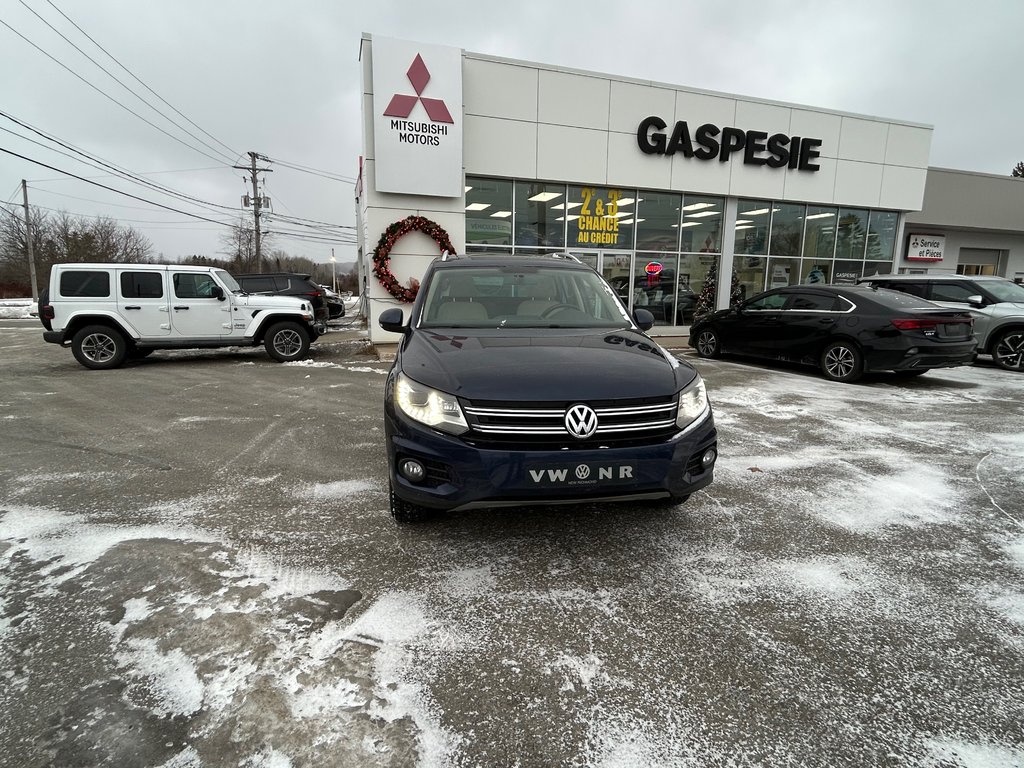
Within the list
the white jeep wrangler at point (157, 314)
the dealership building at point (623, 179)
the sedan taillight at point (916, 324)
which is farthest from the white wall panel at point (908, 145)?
the white jeep wrangler at point (157, 314)

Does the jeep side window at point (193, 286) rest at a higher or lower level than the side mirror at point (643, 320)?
higher

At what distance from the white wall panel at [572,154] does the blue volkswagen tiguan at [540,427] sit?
10.8 m

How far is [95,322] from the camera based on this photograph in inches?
356

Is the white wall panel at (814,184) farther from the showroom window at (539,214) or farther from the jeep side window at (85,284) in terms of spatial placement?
the jeep side window at (85,284)

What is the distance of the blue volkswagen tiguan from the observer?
2.52 m

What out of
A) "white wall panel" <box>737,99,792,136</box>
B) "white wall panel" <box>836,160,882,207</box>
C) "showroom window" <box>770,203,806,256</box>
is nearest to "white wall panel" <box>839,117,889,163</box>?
"white wall panel" <box>836,160,882,207</box>

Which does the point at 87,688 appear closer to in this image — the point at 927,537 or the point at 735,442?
the point at 927,537

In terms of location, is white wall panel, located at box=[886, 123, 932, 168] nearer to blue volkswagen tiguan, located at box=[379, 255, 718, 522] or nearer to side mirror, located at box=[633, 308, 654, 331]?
side mirror, located at box=[633, 308, 654, 331]

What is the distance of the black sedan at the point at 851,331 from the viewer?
7434 mm

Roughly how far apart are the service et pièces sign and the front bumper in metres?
22.9

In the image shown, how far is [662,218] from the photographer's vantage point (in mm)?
14289

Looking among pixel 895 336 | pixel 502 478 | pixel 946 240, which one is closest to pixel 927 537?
pixel 502 478

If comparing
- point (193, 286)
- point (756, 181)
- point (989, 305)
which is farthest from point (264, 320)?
point (989, 305)

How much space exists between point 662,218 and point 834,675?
45.3 feet
